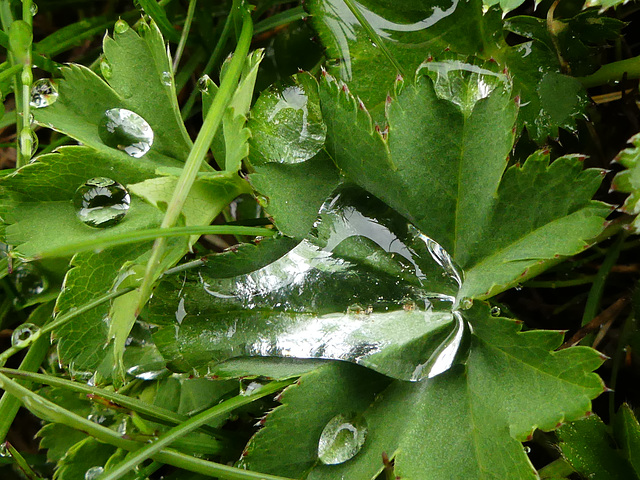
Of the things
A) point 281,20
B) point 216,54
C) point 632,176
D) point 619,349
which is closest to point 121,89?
point 216,54

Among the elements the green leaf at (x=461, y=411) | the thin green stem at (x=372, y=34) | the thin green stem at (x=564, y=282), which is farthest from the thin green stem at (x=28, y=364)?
the thin green stem at (x=564, y=282)

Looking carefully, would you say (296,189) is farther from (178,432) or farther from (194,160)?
(178,432)

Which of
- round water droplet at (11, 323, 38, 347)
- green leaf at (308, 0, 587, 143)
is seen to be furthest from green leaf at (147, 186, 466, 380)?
round water droplet at (11, 323, 38, 347)

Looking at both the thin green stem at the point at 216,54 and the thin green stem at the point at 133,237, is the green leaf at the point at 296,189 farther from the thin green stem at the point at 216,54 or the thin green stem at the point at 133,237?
the thin green stem at the point at 216,54

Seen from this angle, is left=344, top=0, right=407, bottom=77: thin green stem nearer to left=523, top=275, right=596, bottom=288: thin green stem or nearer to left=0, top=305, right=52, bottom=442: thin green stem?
left=523, top=275, right=596, bottom=288: thin green stem

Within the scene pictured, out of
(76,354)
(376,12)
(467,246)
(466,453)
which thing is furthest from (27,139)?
(466,453)

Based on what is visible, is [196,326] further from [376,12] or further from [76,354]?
[376,12]

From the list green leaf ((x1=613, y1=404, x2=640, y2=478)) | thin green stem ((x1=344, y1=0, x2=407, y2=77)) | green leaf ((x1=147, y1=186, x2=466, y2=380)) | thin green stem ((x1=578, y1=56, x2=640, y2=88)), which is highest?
thin green stem ((x1=344, y1=0, x2=407, y2=77))
